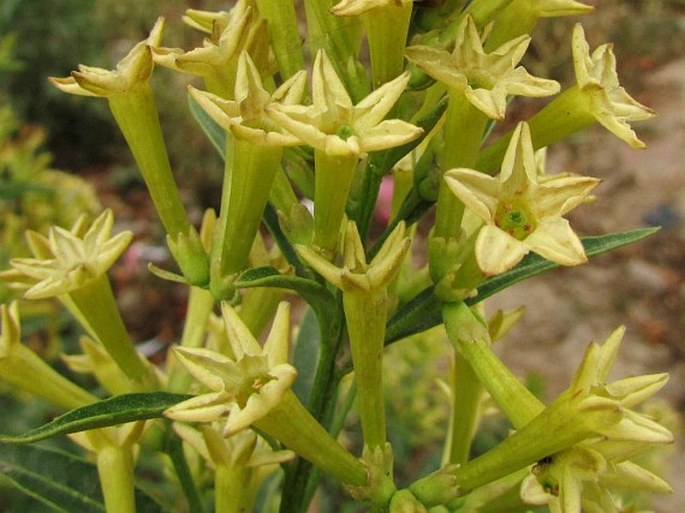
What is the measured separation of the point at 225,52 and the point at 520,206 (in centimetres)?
55

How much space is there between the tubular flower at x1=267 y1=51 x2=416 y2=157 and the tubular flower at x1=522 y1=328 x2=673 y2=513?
434 millimetres

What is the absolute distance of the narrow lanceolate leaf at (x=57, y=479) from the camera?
1730 mm

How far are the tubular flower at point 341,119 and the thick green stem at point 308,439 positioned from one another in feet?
1.26

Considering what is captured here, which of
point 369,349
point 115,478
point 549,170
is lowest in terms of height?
point 549,170

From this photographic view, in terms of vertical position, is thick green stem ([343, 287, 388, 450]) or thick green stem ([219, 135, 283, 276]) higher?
thick green stem ([219, 135, 283, 276])

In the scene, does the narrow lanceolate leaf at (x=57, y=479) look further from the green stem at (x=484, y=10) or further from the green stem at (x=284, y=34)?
the green stem at (x=484, y=10)

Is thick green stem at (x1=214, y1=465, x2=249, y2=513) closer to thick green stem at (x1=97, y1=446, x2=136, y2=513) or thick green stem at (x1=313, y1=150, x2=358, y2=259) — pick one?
thick green stem at (x1=97, y1=446, x2=136, y2=513)

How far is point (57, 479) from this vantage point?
1763 millimetres

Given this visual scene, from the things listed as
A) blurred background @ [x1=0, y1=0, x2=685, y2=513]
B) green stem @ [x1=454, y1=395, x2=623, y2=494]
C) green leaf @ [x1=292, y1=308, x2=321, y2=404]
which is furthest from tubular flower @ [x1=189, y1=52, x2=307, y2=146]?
blurred background @ [x1=0, y1=0, x2=685, y2=513]

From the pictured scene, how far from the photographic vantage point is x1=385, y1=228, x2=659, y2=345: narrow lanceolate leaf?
5.19 ft

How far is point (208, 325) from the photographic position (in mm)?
2016

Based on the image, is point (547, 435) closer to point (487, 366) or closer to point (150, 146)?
point (487, 366)

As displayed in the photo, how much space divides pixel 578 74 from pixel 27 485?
131 cm

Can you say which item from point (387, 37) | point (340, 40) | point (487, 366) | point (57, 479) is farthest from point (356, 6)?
point (57, 479)
